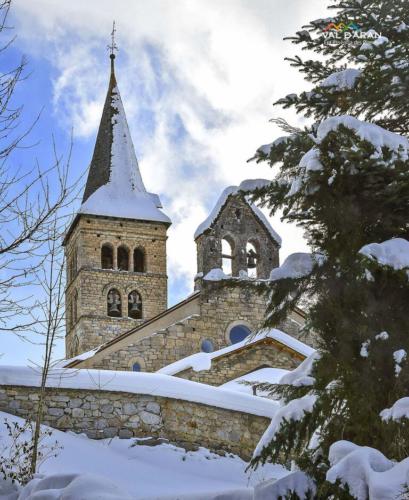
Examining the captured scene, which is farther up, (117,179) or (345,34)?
(117,179)

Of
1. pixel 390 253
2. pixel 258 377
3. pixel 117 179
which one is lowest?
pixel 390 253

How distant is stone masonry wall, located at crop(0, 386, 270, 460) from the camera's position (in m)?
14.9

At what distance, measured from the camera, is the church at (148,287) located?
76.6ft

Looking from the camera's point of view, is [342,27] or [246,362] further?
[246,362]

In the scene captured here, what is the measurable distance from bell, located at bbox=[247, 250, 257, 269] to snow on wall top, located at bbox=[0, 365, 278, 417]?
1398cm

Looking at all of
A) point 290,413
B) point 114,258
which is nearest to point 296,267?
point 290,413

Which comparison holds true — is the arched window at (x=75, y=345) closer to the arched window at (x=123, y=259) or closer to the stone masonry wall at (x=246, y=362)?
the arched window at (x=123, y=259)

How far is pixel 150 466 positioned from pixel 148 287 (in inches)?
1058

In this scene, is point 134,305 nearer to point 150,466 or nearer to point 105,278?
point 105,278

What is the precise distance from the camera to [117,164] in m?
42.7

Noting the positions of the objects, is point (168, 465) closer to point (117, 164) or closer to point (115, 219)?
point (115, 219)

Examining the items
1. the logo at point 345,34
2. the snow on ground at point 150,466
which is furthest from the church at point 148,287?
the logo at point 345,34

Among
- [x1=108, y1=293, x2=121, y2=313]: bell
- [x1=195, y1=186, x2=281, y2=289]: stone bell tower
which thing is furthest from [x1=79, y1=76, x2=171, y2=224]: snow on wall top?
[x1=195, y1=186, x2=281, y2=289]: stone bell tower

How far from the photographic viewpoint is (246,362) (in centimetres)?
2306
